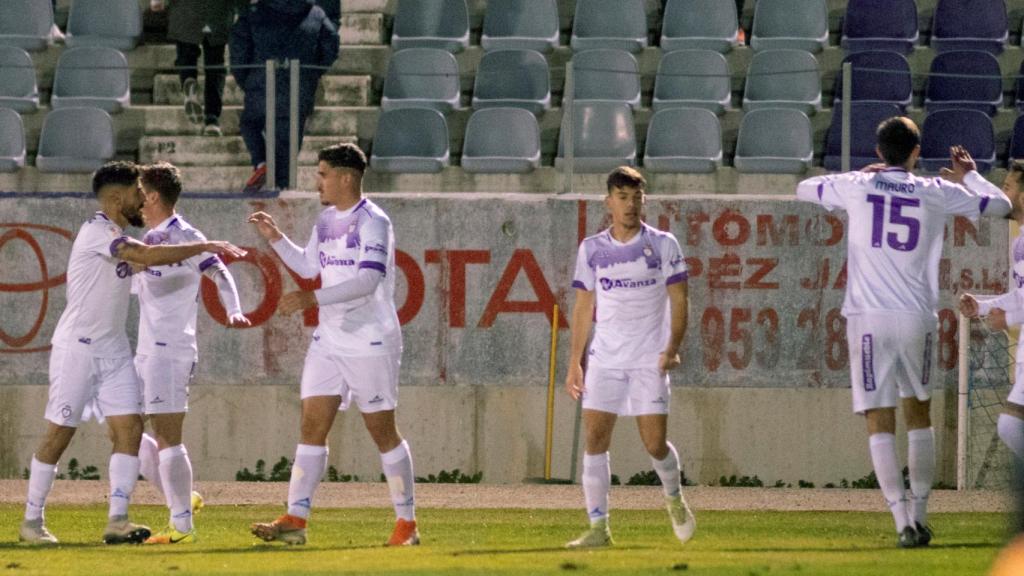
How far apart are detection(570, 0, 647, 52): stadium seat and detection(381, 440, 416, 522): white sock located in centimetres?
789

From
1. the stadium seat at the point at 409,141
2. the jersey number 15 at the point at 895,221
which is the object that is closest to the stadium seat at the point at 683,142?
the stadium seat at the point at 409,141

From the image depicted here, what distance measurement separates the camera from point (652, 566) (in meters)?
8.84

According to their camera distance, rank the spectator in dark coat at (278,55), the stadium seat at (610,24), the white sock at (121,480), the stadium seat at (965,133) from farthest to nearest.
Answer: the stadium seat at (610,24) < the stadium seat at (965,133) < the spectator in dark coat at (278,55) < the white sock at (121,480)

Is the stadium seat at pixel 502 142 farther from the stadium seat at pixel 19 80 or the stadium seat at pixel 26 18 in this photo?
the stadium seat at pixel 26 18

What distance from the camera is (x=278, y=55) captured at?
607 inches

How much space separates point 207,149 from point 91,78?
144cm

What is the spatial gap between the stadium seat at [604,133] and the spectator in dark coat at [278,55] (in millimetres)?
2095

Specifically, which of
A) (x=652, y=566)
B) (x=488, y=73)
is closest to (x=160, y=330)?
(x=652, y=566)

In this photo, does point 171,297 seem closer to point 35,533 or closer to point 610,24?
point 35,533

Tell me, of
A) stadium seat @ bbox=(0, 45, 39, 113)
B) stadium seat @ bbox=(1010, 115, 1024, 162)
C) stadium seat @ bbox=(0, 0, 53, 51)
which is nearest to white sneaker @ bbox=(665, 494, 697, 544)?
stadium seat @ bbox=(1010, 115, 1024, 162)

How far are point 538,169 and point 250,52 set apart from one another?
2.53 meters

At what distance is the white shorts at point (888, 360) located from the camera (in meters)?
9.83

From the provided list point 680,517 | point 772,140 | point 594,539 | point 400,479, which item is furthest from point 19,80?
point 680,517

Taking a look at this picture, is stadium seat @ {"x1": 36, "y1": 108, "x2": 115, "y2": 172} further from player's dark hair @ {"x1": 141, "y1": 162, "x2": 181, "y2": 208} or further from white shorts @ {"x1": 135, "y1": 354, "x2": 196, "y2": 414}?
white shorts @ {"x1": 135, "y1": 354, "x2": 196, "y2": 414}
